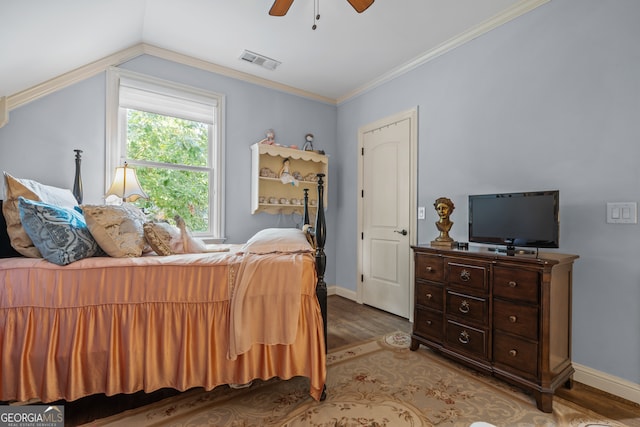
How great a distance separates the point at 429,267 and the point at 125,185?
2619mm

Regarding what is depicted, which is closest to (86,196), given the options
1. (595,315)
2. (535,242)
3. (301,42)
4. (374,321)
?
(301,42)

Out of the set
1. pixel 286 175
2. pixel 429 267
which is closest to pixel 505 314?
pixel 429 267

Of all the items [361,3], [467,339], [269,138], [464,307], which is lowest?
[467,339]

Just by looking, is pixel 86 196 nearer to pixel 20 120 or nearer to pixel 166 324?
pixel 20 120

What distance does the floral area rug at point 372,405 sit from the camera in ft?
5.30

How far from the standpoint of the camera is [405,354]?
243 cm

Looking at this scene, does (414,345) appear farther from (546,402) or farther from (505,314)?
(546,402)

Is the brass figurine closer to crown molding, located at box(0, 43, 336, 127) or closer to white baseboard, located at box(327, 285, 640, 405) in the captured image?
white baseboard, located at box(327, 285, 640, 405)

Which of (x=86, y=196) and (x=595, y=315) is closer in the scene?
(x=595, y=315)

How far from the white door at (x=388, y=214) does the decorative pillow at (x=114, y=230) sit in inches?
99.7

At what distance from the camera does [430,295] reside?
7.95ft

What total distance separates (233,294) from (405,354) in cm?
154

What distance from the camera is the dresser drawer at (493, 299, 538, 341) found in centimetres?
181

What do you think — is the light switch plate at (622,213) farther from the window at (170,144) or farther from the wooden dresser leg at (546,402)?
the window at (170,144)
